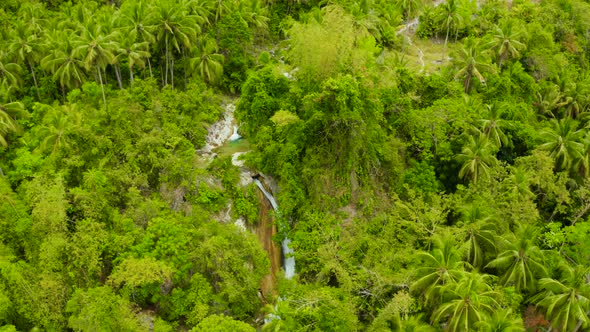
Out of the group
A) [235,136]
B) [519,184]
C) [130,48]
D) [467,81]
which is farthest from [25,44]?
[519,184]

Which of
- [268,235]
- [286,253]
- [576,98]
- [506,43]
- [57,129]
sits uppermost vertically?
[506,43]

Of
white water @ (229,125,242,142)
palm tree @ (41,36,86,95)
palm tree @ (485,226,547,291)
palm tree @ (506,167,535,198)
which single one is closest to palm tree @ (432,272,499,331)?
palm tree @ (485,226,547,291)

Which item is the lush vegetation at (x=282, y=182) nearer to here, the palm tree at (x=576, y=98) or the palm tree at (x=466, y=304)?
the palm tree at (x=466, y=304)

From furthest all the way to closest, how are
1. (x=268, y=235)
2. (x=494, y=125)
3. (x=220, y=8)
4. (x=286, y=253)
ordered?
(x=220, y=8) → (x=494, y=125) → (x=268, y=235) → (x=286, y=253)

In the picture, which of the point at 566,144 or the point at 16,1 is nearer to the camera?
the point at 566,144

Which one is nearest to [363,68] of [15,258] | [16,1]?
[15,258]

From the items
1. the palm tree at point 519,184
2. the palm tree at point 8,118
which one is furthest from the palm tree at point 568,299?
the palm tree at point 8,118

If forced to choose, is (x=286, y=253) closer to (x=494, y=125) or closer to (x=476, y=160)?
(x=476, y=160)

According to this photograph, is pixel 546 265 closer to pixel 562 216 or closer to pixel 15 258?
pixel 562 216
